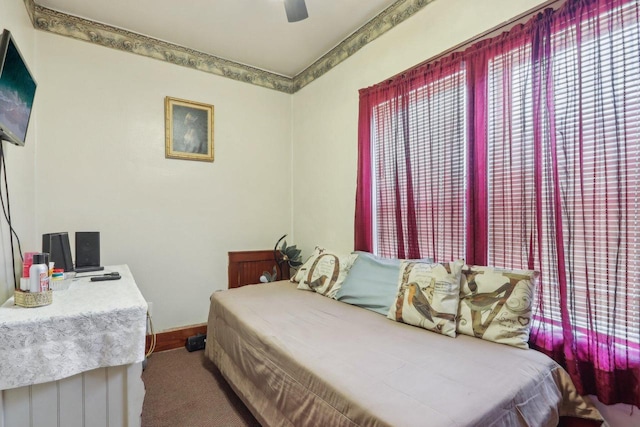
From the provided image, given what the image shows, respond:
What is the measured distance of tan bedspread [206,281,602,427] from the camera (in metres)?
1.00

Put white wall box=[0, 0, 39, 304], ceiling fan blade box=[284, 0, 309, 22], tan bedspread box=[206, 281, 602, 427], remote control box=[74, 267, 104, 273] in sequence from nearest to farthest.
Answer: tan bedspread box=[206, 281, 602, 427]
white wall box=[0, 0, 39, 304]
ceiling fan blade box=[284, 0, 309, 22]
remote control box=[74, 267, 104, 273]

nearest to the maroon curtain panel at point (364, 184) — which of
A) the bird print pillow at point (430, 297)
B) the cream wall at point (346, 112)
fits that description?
the cream wall at point (346, 112)

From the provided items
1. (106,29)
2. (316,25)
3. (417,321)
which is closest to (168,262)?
(106,29)

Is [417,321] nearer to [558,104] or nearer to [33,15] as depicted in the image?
[558,104]

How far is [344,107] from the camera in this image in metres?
2.88

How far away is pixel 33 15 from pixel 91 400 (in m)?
2.81

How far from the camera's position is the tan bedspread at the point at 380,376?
1.00 m

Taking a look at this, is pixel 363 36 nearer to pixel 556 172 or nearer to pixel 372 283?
pixel 556 172

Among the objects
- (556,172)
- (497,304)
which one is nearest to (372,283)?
(497,304)

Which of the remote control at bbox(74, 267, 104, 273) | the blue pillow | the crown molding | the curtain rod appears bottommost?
the blue pillow

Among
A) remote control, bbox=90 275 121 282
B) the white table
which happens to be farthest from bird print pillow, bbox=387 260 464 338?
remote control, bbox=90 275 121 282

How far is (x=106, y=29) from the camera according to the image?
2.60m

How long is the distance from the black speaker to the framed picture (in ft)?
3.99

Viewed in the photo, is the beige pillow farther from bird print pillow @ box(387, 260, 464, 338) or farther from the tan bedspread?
bird print pillow @ box(387, 260, 464, 338)
